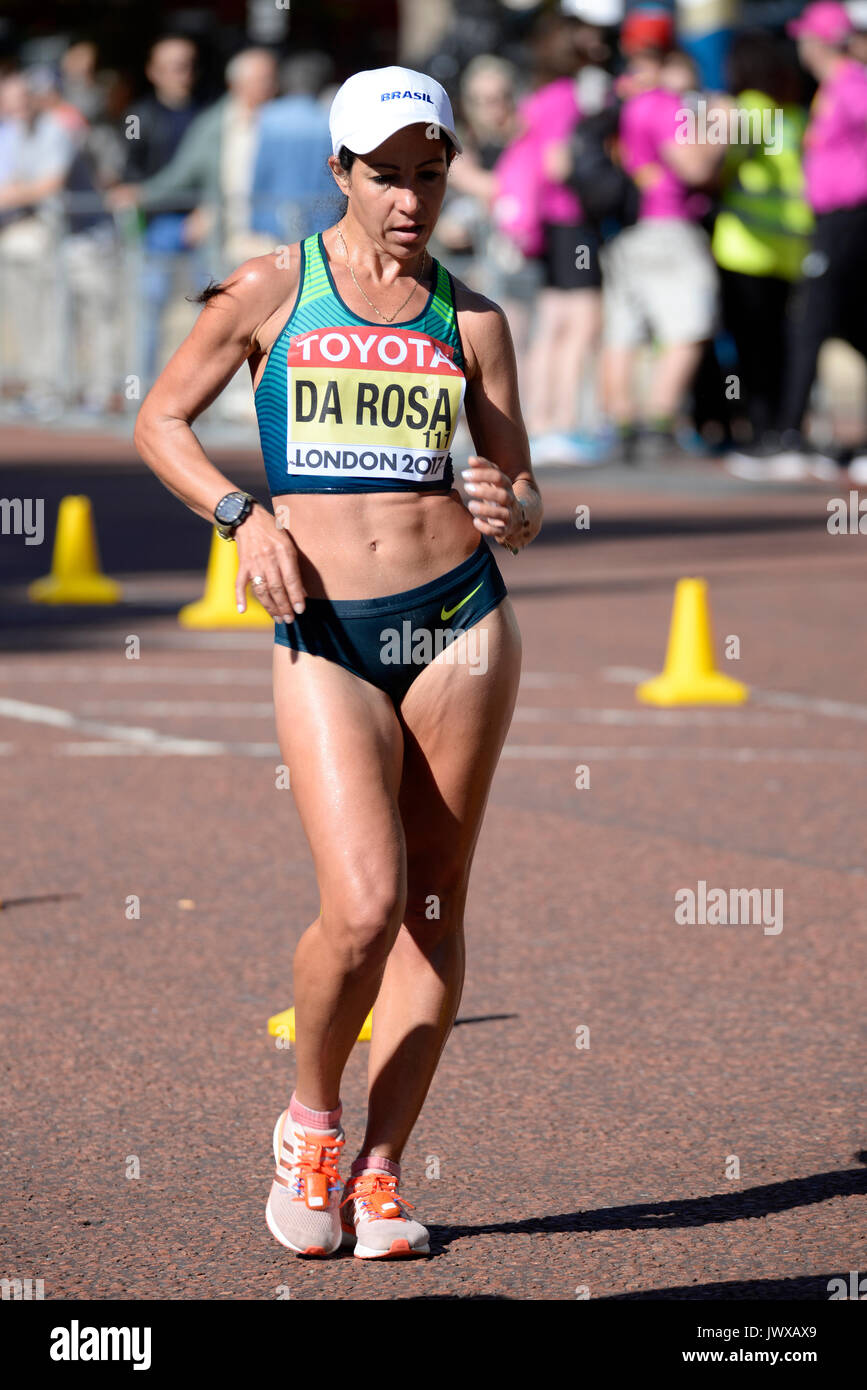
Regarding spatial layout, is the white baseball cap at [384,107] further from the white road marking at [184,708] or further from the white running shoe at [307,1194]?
the white road marking at [184,708]

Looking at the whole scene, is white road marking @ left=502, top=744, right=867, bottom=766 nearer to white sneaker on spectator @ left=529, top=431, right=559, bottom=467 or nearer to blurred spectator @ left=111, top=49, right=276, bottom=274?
white sneaker on spectator @ left=529, top=431, right=559, bottom=467

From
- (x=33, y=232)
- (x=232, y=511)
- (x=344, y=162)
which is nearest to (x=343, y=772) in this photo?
(x=232, y=511)

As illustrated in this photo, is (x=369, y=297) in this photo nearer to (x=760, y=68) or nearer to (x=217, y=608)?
(x=217, y=608)

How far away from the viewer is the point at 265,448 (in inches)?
180

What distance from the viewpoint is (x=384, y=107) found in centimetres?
438

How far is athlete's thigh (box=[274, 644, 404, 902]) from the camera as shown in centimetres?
438

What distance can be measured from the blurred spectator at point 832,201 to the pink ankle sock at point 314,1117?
43.2 feet

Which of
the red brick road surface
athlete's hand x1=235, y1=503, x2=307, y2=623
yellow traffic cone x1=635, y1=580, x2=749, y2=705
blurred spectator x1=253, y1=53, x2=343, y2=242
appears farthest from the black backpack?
athlete's hand x1=235, y1=503, x2=307, y2=623

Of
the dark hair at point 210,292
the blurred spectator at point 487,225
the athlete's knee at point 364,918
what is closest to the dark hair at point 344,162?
the dark hair at point 210,292

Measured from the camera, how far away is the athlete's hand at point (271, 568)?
4.38 meters

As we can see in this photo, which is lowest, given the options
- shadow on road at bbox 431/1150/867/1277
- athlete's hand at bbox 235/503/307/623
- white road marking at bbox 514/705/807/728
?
shadow on road at bbox 431/1150/867/1277

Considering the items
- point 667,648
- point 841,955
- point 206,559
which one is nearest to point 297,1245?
point 841,955
